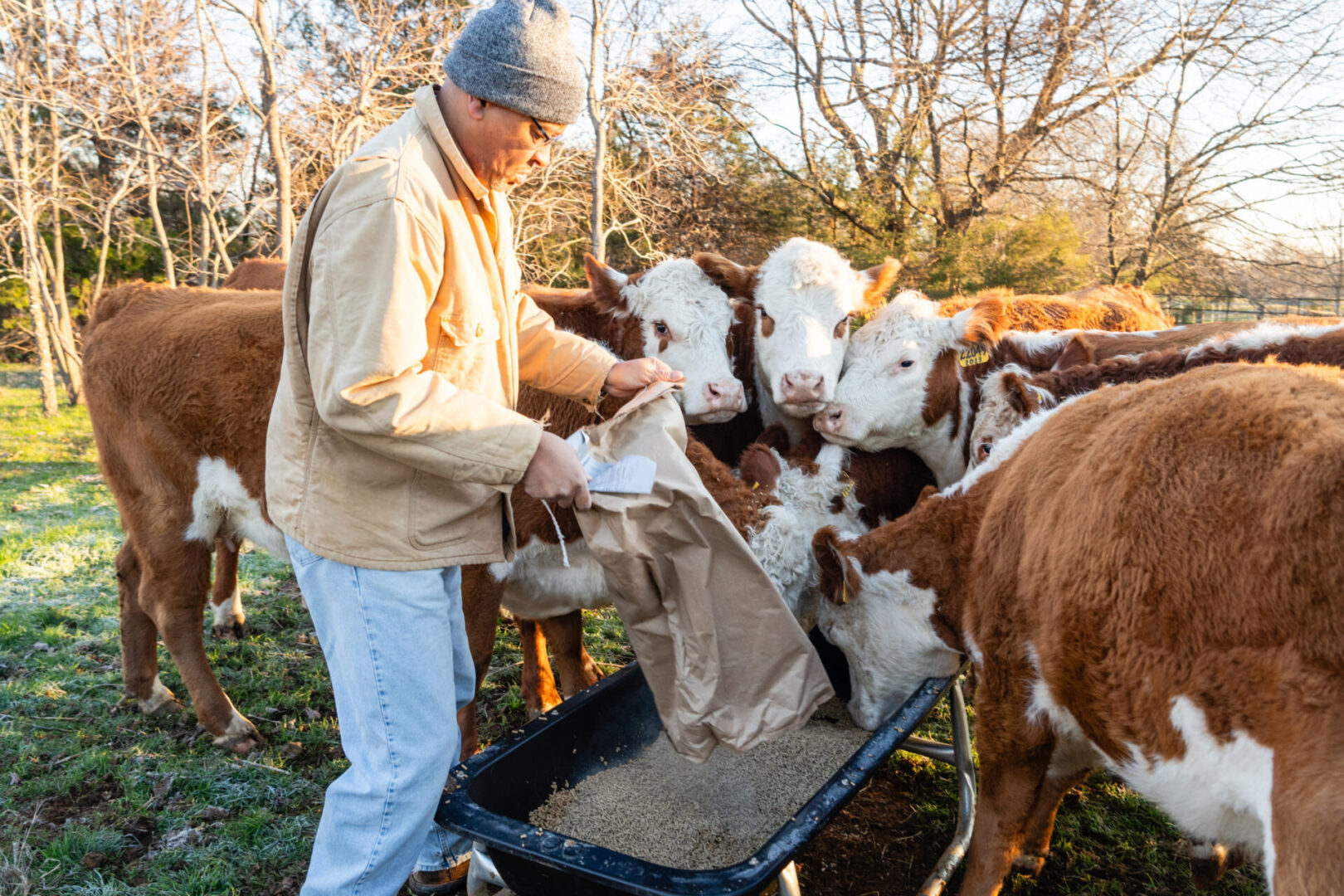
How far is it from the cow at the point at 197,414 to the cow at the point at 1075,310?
124 centimetres

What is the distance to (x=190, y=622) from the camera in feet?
12.3

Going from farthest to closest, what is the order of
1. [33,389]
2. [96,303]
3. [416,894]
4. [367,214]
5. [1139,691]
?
1. [33,389]
2. [96,303]
3. [416,894]
4. [1139,691]
5. [367,214]

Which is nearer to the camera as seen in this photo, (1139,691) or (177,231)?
(1139,691)

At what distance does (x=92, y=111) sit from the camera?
9.66 meters

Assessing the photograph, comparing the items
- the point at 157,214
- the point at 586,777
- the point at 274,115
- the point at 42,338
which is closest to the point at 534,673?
the point at 586,777

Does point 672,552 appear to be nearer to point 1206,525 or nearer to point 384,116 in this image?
point 1206,525

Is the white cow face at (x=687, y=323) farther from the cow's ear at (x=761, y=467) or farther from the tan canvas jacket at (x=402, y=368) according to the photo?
the tan canvas jacket at (x=402, y=368)

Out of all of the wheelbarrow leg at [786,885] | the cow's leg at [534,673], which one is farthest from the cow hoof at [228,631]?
the wheelbarrow leg at [786,885]

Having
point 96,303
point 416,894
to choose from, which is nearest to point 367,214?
point 416,894

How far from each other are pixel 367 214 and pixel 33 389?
18776 mm

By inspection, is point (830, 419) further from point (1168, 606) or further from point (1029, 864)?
point (1168, 606)

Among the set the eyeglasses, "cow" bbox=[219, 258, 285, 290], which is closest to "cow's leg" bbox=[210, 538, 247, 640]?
"cow" bbox=[219, 258, 285, 290]

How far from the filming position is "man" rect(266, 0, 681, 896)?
1681 mm

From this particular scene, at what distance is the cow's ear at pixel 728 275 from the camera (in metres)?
3.91
